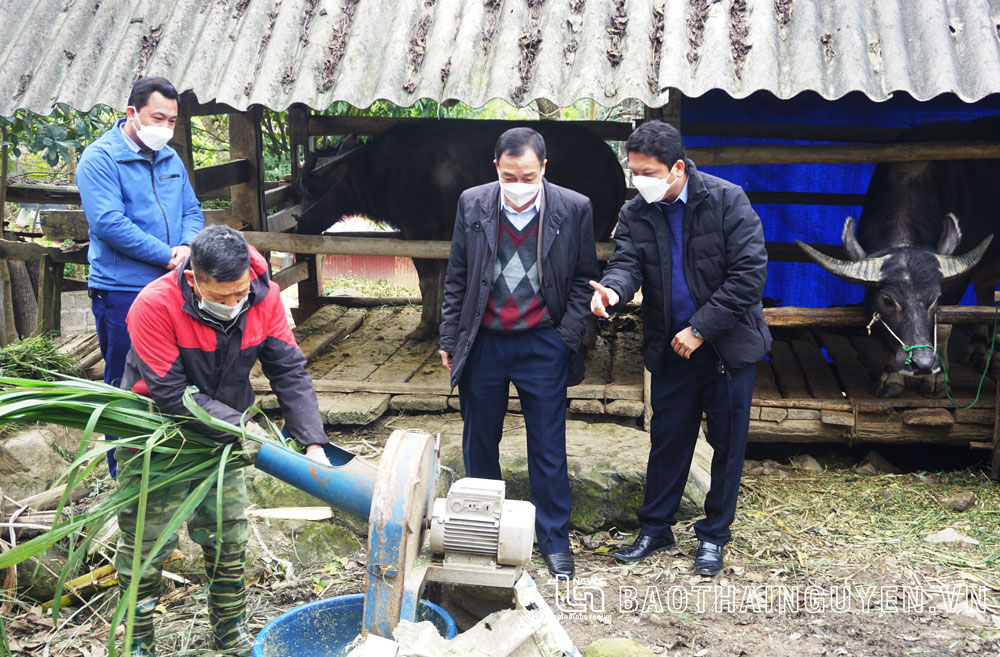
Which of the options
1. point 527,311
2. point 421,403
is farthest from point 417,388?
point 527,311

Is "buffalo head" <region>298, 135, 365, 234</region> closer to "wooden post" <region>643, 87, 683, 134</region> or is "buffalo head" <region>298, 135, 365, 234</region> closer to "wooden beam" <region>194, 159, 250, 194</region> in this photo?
"wooden beam" <region>194, 159, 250, 194</region>

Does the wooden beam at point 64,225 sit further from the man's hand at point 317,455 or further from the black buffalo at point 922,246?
the black buffalo at point 922,246

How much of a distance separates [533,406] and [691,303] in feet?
2.92

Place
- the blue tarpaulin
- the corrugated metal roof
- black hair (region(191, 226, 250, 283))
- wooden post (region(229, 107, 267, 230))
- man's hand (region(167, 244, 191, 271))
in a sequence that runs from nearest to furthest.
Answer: black hair (region(191, 226, 250, 283)) → man's hand (region(167, 244, 191, 271)) → the corrugated metal roof → the blue tarpaulin → wooden post (region(229, 107, 267, 230))

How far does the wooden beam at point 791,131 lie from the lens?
617cm

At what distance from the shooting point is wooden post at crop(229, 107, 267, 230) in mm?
6363

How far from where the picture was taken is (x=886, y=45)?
15.2 ft

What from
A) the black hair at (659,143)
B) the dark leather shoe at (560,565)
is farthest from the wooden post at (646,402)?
the black hair at (659,143)

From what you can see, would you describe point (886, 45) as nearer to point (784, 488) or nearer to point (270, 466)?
point (784, 488)

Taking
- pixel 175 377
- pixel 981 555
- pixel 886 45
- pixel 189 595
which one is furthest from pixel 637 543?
pixel 886 45

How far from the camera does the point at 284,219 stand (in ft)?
24.5

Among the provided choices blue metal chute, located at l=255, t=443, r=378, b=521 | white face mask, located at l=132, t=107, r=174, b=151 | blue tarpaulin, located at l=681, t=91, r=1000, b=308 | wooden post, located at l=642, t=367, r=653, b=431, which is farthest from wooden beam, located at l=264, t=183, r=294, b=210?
blue metal chute, located at l=255, t=443, r=378, b=521

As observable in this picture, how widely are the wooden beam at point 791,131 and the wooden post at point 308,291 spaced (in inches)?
144

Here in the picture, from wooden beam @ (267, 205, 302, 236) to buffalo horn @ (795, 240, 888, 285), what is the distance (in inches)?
164
